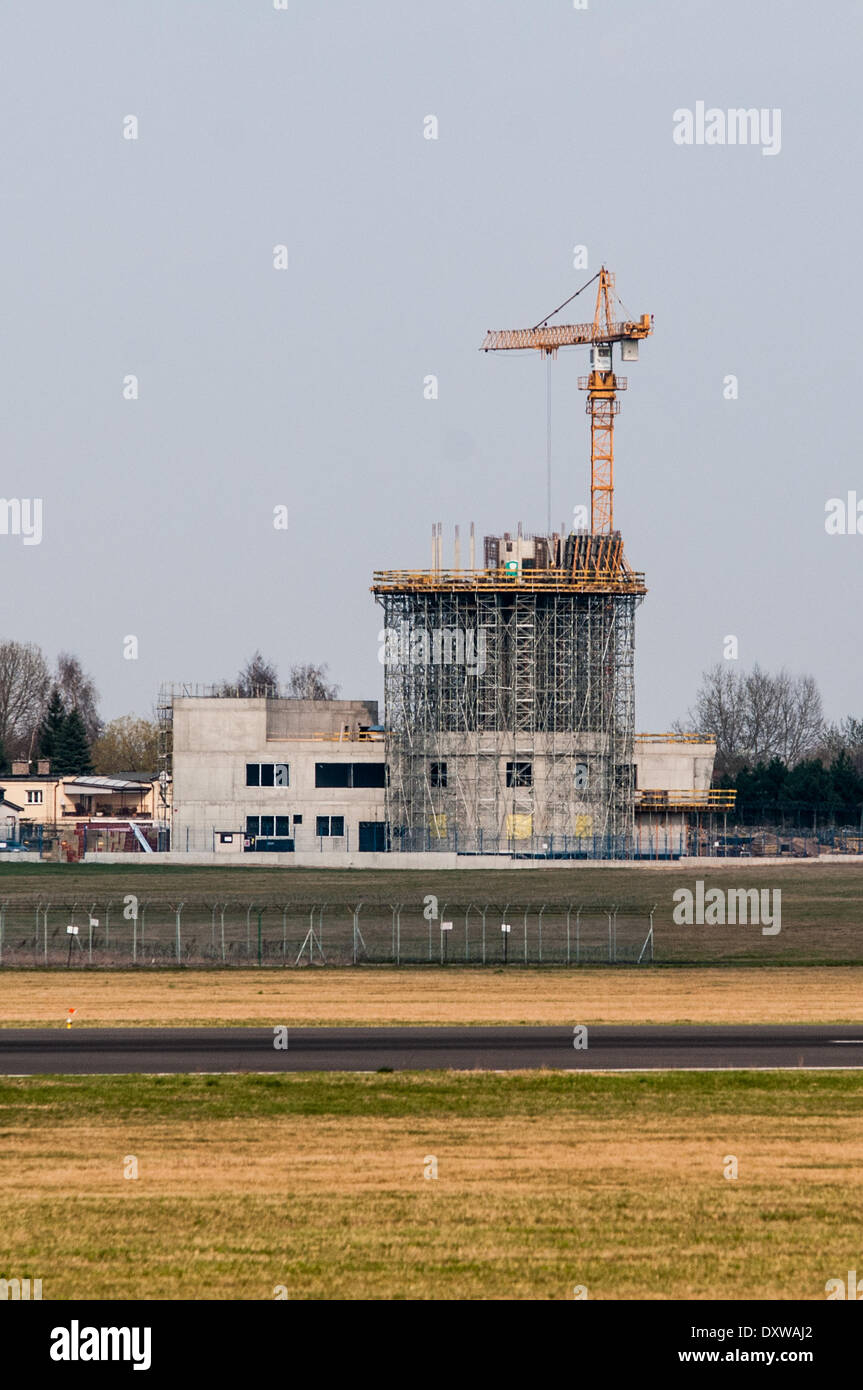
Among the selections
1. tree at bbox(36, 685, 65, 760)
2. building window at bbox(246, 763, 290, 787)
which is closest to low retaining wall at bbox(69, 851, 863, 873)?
building window at bbox(246, 763, 290, 787)

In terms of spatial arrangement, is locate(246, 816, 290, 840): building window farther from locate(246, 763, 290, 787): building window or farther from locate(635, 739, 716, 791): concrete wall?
locate(635, 739, 716, 791): concrete wall

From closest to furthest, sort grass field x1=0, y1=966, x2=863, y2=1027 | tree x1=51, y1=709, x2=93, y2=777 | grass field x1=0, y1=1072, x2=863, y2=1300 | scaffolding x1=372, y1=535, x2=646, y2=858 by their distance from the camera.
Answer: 1. grass field x1=0, y1=1072, x2=863, y2=1300
2. grass field x1=0, y1=966, x2=863, y2=1027
3. scaffolding x1=372, y1=535, x2=646, y2=858
4. tree x1=51, y1=709, x2=93, y2=777

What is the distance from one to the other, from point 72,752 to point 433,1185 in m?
164

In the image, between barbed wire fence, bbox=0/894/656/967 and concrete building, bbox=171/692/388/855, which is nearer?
barbed wire fence, bbox=0/894/656/967

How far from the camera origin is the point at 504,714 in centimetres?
11850

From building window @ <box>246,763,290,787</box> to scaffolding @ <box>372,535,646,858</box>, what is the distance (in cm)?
730

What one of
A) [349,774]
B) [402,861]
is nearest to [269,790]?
[349,774]

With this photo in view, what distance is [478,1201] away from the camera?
65.5 ft

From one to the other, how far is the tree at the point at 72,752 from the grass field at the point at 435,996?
129 meters

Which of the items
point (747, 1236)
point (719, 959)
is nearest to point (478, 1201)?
point (747, 1236)

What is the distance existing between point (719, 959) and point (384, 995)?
14947 mm

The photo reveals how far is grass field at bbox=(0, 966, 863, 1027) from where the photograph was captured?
133 feet

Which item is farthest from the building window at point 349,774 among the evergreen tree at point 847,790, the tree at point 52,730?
the tree at point 52,730
